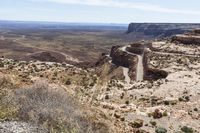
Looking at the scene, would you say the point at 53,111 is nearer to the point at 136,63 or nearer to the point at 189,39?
the point at 136,63

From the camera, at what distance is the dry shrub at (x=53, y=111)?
52.4 ft

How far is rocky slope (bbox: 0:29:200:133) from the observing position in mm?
23500

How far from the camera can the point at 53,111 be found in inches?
658

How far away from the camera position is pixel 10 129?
48.9ft

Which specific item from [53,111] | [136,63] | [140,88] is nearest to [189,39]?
[136,63]

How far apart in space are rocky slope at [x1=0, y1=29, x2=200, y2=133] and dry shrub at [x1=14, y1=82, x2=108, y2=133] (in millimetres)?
980

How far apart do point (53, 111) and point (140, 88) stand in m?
23.1

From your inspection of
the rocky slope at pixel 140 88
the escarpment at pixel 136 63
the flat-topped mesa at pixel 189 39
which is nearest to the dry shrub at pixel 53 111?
the rocky slope at pixel 140 88

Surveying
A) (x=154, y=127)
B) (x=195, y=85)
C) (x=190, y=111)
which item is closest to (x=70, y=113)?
(x=154, y=127)

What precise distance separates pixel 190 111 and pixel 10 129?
1703 cm

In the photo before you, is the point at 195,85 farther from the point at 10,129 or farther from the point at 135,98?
the point at 10,129

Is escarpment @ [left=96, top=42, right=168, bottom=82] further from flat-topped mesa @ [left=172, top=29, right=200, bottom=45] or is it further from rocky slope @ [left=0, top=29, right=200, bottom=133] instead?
flat-topped mesa @ [left=172, top=29, right=200, bottom=45]

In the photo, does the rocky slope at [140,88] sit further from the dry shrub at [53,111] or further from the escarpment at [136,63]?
the dry shrub at [53,111]

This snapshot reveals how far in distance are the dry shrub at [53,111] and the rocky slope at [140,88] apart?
980mm
